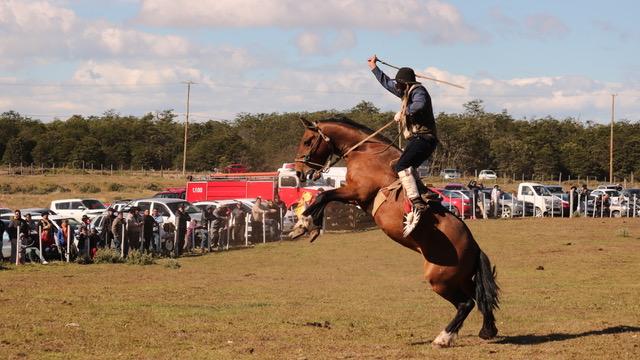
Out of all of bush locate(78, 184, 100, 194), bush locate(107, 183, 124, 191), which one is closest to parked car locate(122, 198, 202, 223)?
bush locate(78, 184, 100, 194)

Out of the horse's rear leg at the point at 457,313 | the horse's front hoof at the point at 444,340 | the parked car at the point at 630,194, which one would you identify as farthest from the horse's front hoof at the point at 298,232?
the parked car at the point at 630,194

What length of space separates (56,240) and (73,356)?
60.7ft

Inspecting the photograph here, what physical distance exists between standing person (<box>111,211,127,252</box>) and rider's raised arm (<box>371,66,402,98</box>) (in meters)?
19.2

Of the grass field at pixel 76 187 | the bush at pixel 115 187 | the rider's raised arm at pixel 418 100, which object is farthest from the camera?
the bush at pixel 115 187

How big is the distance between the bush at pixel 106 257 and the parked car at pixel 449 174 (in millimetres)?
64799

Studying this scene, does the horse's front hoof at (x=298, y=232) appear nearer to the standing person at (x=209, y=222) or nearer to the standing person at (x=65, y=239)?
the standing person at (x=65, y=239)

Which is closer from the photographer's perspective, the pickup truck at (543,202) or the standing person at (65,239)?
the standing person at (65,239)

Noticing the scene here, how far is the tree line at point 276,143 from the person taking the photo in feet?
323

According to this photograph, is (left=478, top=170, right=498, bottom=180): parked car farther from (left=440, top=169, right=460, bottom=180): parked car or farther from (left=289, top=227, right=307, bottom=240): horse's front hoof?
(left=289, top=227, right=307, bottom=240): horse's front hoof

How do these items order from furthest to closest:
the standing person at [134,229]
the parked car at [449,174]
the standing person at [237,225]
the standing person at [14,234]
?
the parked car at [449,174] < the standing person at [237,225] < the standing person at [134,229] < the standing person at [14,234]

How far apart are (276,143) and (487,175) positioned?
73.0 feet

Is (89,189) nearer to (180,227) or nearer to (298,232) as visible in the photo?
(180,227)

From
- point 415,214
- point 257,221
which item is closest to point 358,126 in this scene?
point 415,214

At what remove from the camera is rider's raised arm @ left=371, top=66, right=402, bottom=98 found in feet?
41.3
